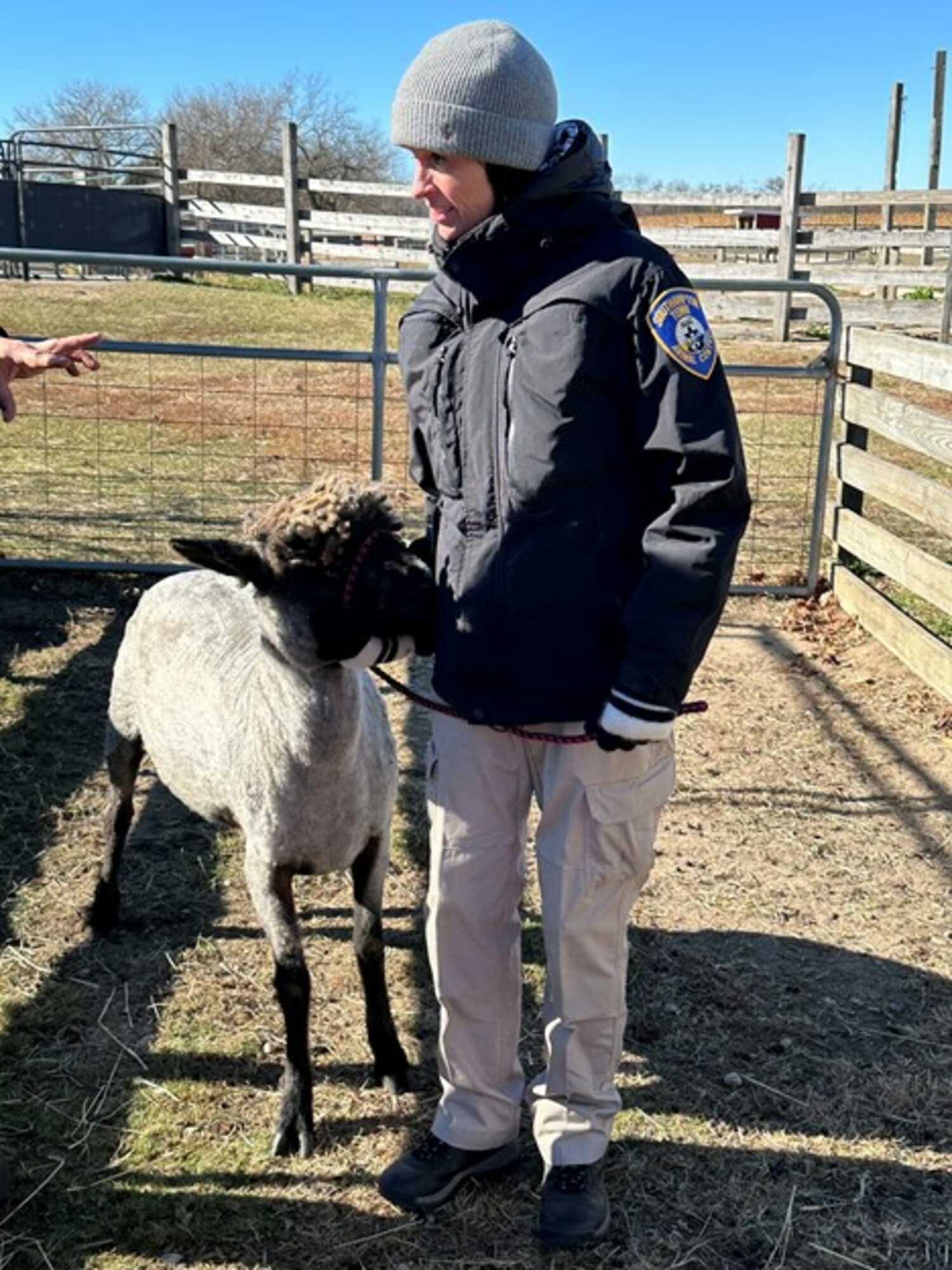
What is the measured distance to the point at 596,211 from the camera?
2592mm

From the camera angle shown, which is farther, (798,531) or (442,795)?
(798,531)

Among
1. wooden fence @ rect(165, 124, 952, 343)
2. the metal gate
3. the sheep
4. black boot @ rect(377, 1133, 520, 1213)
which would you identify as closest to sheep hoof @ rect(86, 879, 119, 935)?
the sheep

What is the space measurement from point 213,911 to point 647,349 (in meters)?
2.67

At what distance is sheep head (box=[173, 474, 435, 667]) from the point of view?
2.86 meters

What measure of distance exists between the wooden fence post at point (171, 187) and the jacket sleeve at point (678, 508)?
80.0ft

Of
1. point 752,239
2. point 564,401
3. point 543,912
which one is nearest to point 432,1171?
point 543,912

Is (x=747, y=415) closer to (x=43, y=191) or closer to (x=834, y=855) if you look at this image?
(x=834, y=855)

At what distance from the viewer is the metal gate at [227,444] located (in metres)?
7.21

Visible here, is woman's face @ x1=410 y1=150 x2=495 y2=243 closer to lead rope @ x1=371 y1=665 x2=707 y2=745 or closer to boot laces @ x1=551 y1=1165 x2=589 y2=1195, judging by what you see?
lead rope @ x1=371 y1=665 x2=707 y2=745

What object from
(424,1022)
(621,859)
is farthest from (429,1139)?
(621,859)

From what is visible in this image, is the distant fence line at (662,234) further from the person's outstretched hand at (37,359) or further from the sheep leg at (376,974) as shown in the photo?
the sheep leg at (376,974)

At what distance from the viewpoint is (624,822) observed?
274 cm

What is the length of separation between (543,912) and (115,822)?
1998mm

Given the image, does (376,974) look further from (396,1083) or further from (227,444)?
(227,444)
